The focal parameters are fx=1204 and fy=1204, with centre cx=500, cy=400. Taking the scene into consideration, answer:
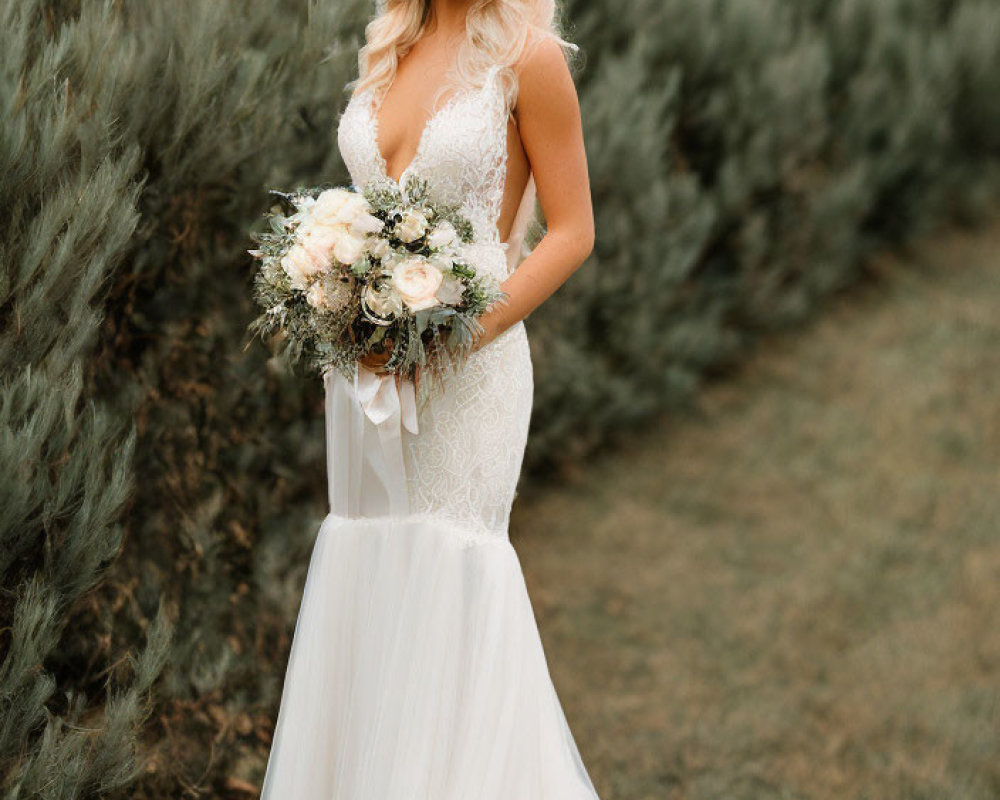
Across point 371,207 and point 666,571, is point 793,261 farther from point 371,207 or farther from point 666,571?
point 371,207

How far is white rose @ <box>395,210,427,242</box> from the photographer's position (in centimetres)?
270

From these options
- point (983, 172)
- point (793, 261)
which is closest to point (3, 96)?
point (793, 261)

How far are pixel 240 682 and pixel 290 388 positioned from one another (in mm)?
1069

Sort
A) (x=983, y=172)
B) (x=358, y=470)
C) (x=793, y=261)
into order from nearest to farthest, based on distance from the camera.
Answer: (x=358, y=470) < (x=793, y=261) < (x=983, y=172)

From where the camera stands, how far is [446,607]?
9.98 feet

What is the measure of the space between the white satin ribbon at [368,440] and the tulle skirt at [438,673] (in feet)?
0.19

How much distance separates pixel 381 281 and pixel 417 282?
0.10 m

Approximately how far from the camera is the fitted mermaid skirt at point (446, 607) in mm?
3000

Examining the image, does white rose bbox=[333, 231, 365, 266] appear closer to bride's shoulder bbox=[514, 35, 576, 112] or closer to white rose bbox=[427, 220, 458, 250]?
white rose bbox=[427, 220, 458, 250]

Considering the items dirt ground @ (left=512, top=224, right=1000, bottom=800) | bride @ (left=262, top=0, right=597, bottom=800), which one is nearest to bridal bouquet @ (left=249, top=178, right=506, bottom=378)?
bride @ (left=262, top=0, right=597, bottom=800)

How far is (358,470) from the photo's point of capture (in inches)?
123

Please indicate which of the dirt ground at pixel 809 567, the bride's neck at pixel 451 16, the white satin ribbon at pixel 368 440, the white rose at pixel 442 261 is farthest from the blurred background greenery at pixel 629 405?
the white rose at pixel 442 261

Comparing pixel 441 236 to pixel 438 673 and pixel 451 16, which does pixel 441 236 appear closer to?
pixel 451 16

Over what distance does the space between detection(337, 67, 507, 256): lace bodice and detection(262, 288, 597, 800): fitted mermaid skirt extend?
36cm
